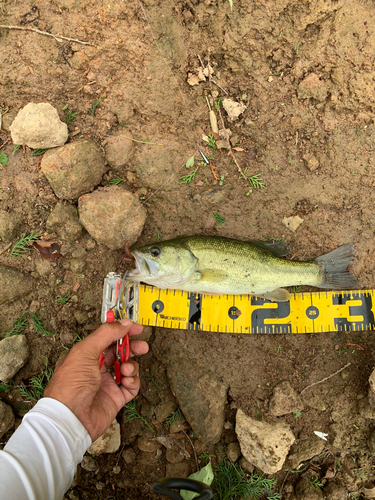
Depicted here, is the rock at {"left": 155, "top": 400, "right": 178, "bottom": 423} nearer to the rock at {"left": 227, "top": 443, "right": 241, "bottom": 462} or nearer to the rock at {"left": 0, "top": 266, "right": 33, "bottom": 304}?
the rock at {"left": 227, "top": 443, "right": 241, "bottom": 462}

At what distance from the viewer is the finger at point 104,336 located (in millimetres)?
3344

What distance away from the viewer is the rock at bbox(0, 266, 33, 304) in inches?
171

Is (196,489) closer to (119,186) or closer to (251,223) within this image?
(251,223)

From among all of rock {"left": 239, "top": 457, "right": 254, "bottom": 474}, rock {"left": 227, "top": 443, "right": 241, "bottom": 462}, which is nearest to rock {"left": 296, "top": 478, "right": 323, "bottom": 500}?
rock {"left": 239, "top": 457, "right": 254, "bottom": 474}

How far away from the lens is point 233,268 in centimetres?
445

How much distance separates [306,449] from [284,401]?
2.35 ft

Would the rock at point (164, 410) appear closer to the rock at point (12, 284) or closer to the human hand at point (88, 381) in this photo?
the human hand at point (88, 381)

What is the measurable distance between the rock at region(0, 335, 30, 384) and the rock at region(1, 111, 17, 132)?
2.91 m

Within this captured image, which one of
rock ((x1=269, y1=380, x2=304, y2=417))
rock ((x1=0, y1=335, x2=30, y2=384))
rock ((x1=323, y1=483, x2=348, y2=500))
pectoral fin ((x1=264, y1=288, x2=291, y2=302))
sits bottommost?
rock ((x1=323, y1=483, x2=348, y2=500))

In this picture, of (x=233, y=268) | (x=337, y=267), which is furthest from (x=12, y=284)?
(x=337, y=267)

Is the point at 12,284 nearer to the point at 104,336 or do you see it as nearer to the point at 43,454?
the point at 104,336

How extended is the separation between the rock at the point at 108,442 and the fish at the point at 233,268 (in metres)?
2.04

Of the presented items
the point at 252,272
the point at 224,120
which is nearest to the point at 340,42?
the point at 224,120

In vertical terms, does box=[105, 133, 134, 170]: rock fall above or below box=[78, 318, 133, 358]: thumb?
above
